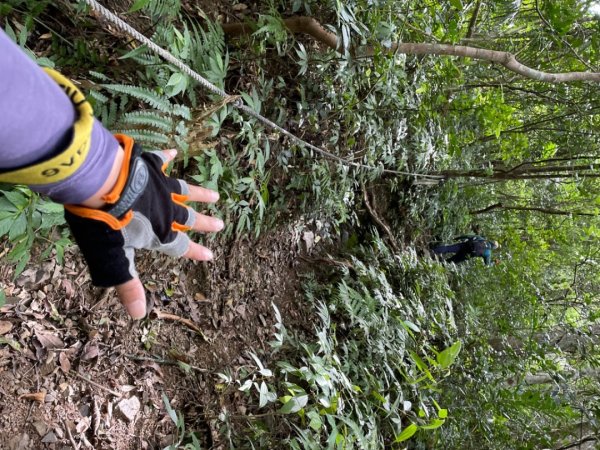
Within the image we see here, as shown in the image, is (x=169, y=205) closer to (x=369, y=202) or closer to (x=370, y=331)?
(x=370, y=331)

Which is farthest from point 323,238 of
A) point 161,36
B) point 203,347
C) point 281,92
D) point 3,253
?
point 3,253

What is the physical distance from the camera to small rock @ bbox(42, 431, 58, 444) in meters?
2.40

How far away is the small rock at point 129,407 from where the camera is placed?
2.80 meters

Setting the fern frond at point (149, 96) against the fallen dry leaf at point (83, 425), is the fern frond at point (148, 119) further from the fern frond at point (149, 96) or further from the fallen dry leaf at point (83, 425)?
the fallen dry leaf at point (83, 425)

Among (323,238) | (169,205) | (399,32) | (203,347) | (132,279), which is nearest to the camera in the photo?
(132,279)

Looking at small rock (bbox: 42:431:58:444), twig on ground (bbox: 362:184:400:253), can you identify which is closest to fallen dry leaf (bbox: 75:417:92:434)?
small rock (bbox: 42:431:58:444)

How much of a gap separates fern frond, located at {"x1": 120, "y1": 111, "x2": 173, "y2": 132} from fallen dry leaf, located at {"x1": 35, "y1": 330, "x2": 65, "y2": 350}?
1.27 meters

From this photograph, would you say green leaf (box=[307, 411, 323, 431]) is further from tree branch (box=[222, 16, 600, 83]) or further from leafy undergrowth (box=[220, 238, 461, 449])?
tree branch (box=[222, 16, 600, 83])

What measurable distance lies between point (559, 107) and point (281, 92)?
13.7 feet

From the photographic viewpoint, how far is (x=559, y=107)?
19.7 ft

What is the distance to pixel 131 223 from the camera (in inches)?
63.8

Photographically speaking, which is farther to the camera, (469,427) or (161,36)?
(469,427)

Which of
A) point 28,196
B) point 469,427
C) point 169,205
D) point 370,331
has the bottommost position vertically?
point 469,427

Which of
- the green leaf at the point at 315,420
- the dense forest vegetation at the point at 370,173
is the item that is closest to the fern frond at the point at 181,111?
the dense forest vegetation at the point at 370,173
